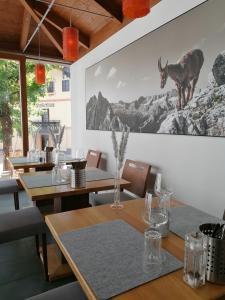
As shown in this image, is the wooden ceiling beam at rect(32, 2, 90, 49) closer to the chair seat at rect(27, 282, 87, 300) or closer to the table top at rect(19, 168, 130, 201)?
the table top at rect(19, 168, 130, 201)

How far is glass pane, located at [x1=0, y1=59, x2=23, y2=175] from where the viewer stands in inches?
168

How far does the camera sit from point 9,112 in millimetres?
4402

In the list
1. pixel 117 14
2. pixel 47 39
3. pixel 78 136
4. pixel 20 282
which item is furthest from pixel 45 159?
pixel 47 39

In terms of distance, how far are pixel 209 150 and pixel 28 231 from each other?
4.95 ft

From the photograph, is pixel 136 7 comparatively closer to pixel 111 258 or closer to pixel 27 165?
pixel 111 258

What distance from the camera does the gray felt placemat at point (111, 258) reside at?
783 millimetres

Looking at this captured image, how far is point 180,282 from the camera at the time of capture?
0.79 metres

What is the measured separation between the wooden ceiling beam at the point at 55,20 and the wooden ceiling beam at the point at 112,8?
1016 millimetres

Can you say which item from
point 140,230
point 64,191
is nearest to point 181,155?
point 64,191

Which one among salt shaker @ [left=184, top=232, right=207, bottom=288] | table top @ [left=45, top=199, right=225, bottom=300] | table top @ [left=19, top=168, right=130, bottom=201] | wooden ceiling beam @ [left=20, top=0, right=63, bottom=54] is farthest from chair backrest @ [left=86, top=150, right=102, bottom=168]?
salt shaker @ [left=184, top=232, right=207, bottom=288]

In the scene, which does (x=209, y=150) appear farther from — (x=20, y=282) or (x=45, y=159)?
(x=45, y=159)

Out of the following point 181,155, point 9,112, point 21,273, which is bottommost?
point 21,273

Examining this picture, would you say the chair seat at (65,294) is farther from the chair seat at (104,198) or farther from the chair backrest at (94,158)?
the chair backrest at (94,158)

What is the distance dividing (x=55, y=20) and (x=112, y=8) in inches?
47.9
